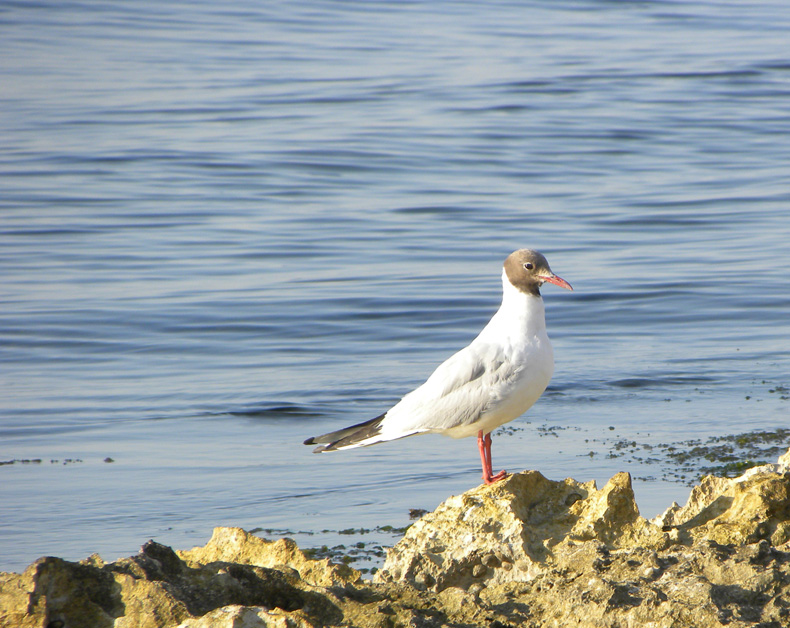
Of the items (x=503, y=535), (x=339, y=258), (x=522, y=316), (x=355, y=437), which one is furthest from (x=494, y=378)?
(x=339, y=258)

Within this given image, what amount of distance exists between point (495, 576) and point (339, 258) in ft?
31.6

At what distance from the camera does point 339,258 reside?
13094 mm

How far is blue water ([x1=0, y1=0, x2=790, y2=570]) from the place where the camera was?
22.7 ft

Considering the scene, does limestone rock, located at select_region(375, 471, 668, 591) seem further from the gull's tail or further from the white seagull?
the gull's tail

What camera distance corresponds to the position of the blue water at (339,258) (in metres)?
6.93

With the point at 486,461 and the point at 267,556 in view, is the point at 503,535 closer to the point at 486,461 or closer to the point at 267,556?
the point at 267,556

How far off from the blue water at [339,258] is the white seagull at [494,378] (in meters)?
0.64

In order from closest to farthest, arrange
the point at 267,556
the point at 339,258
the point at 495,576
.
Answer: the point at 495,576 < the point at 267,556 < the point at 339,258

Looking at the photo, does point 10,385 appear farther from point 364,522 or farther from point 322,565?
point 322,565

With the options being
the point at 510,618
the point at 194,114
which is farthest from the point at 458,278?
the point at 194,114

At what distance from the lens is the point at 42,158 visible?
58.7ft

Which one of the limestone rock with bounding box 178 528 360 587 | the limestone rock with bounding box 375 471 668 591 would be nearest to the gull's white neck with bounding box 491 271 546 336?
the limestone rock with bounding box 375 471 668 591

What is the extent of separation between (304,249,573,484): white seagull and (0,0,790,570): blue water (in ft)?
2.10

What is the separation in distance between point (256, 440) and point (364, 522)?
200 cm
